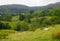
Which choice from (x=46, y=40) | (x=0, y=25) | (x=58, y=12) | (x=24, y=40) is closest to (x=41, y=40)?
(x=46, y=40)

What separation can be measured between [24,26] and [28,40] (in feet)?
143

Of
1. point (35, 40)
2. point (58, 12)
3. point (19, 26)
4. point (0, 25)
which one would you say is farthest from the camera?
point (58, 12)

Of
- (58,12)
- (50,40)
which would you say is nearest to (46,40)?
(50,40)

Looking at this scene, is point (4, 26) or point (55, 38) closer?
point (55, 38)

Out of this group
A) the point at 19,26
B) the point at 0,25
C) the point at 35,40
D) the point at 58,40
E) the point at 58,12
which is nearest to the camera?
the point at 58,40

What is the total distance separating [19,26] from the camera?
57906 mm

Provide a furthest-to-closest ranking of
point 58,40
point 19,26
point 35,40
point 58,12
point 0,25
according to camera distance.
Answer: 1. point 58,12
2. point 19,26
3. point 0,25
4. point 35,40
5. point 58,40

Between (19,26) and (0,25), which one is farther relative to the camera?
(19,26)

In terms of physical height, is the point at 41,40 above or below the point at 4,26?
above

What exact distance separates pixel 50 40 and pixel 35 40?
1501mm

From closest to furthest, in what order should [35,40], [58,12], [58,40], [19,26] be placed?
[58,40] < [35,40] < [19,26] < [58,12]

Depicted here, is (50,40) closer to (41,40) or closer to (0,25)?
(41,40)

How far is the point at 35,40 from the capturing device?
51.5 ft

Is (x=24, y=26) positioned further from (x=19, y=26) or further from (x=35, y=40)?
(x=35, y=40)
